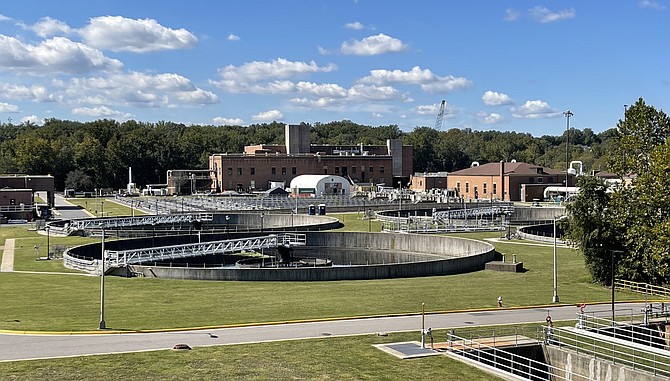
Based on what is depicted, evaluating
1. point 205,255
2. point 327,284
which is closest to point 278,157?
point 205,255

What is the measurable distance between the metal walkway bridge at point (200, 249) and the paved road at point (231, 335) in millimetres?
23832

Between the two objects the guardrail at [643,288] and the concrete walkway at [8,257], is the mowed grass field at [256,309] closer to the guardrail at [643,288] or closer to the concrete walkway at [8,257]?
the concrete walkway at [8,257]

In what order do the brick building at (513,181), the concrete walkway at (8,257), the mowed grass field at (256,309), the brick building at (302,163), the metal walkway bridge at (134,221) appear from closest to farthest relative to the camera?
the mowed grass field at (256,309), the concrete walkway at (8,257), the metal walkway bridge at (134,221), the brick building at (513,181), the brick building at (302,163)

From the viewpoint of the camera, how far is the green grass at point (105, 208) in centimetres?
10794

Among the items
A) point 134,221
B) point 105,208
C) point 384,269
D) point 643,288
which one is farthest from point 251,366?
point 105,208

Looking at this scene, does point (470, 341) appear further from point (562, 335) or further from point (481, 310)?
point (481, 310)

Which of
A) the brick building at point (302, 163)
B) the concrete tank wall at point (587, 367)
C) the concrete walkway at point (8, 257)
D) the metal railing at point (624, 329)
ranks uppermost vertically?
the brick building at point (302, 163)

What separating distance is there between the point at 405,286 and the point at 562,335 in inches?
591

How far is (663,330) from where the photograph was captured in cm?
3509

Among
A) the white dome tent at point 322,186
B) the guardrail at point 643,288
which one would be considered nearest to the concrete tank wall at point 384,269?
the guardrail at point 643,288

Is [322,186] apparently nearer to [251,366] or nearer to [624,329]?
[624,329]

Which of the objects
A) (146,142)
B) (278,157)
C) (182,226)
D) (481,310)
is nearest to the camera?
(481,310)

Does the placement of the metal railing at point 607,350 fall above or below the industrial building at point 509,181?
below

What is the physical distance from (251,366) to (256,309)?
39.3ft
